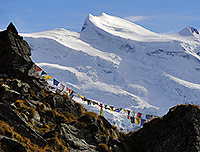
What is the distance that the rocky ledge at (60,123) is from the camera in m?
24.5

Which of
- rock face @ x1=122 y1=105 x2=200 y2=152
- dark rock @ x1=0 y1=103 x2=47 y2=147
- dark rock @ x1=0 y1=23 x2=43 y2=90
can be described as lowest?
dark rock @ x1=0 y1=103 x2=47 y2=147

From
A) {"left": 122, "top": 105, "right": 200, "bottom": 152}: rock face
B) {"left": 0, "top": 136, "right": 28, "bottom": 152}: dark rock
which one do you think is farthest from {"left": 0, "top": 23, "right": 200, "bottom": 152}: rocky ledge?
{"left": 0, "top": 136, "right": 28, "bottom": 152}: dark rock

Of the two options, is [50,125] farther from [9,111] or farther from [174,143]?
[174,143]

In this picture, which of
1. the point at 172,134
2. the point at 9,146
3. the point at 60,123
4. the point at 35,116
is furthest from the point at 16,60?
the point at 172,134

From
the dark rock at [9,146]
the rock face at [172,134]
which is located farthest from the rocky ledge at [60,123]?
the dark rock at [9,146]

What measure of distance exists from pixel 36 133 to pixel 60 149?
195 centimetres

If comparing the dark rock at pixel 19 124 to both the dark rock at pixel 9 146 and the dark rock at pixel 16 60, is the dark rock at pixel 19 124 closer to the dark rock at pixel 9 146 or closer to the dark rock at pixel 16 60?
the dark rock at pixel 9 146

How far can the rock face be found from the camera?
26567 mm

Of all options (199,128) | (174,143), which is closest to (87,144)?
(174,143)

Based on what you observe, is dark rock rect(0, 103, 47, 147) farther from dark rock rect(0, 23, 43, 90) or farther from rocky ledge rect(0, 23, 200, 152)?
dark rock rect(0, 23, 43, 90)

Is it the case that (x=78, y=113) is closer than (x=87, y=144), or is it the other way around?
(x=87, y=144)

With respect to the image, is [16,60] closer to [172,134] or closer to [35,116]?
[35,116]

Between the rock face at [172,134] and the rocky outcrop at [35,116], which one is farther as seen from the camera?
the rock face at [172,134]

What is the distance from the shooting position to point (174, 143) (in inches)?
1062
